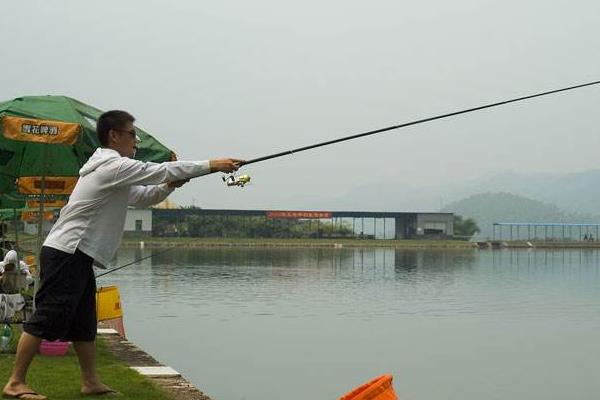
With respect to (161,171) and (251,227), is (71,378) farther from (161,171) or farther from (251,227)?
(251,227)

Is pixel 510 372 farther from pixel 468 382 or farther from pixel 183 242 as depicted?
pixel 183 242

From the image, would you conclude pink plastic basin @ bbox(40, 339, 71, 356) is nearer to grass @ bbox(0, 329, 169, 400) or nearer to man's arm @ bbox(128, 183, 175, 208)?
grass @ bbox(0, 329, 169, 400)

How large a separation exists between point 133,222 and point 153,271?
4686 centimetres

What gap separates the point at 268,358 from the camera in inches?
452

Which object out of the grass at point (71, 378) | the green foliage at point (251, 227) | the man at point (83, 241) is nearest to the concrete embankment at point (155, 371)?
the grass at point (71, 378)

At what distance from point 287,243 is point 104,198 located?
7108 cm

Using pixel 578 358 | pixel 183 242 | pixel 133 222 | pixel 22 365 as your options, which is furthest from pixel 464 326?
pixel 133 222

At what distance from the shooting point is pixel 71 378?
546cm

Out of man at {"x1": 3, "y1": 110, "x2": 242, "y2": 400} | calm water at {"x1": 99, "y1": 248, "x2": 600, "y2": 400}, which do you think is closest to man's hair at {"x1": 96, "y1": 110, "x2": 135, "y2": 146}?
man at {"x1": 3, "y1": 110, "x2": 242, "y2": 400}

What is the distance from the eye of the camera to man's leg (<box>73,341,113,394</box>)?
172 inches

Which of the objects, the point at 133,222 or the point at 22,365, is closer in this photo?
the point at 22,365

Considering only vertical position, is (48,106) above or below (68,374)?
above

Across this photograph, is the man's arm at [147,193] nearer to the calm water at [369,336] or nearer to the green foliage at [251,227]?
the calm water at [369,336]

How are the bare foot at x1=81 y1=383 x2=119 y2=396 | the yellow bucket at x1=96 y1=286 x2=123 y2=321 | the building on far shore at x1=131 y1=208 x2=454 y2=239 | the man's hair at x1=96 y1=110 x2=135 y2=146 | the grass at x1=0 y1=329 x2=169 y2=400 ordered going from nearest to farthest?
the man's hair at x1=96 y1=110 x2=135 y2=146 → the bare foot at x1=81 y1=383 x2=119 y2=396 → the grass at x1=0 y1=329 x2=169 y2=400 → the yellow bucket at x1=96 y1=286 x2=123 y2=321 → the building on far shore at x1=131 y1=208 x2=454 y2=239
